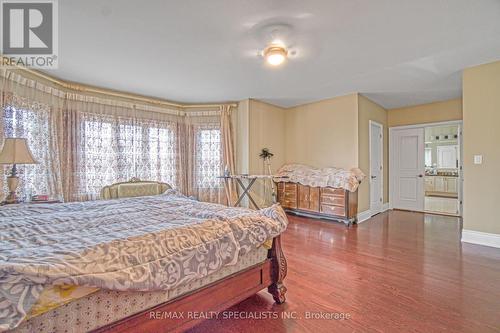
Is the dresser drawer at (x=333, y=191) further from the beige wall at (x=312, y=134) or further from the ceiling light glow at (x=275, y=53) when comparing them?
the ceiling light glow at (x=275, y=53)

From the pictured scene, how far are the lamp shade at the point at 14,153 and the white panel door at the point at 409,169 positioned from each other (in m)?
6.98

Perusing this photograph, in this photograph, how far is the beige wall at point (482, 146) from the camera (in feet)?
10.6

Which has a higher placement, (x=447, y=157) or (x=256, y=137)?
(x=256, y=137)

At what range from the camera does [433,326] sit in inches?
65.3

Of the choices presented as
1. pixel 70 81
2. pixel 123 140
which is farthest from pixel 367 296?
pixel 70 81

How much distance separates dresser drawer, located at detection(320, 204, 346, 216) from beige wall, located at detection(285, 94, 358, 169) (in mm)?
873

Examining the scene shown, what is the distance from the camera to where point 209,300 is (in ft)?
4.89

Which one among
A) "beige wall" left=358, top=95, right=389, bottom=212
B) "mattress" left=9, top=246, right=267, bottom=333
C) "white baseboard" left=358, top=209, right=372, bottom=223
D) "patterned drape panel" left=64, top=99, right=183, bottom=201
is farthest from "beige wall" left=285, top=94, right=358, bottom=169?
"mattress" left=9, top=246, right=267, bottom=333

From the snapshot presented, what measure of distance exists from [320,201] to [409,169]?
2725 millimetres

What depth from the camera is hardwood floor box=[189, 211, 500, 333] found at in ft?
5.57

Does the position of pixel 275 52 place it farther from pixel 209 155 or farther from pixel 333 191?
pixel 209 155

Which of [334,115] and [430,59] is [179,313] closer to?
[430,59]

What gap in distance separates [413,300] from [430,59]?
117 inches

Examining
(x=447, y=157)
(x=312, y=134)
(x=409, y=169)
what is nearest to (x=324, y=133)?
(x=312, y=134)
